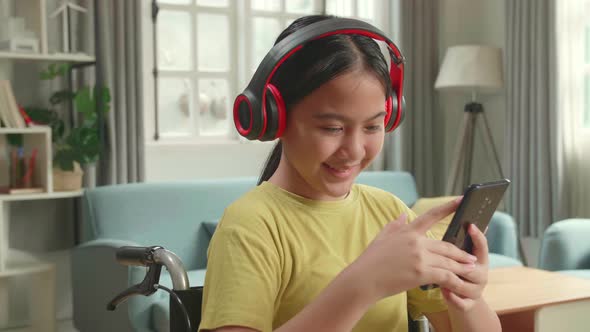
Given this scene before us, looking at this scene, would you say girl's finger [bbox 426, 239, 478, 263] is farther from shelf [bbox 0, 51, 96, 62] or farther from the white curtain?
the white curtain

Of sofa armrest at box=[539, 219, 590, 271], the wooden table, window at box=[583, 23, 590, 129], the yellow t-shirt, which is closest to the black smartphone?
the yellow t-shirt

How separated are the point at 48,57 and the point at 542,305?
2380mm

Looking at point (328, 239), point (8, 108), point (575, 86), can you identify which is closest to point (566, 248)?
point (575, 86)

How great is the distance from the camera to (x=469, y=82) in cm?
422

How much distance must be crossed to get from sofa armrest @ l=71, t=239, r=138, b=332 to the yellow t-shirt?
2.03m

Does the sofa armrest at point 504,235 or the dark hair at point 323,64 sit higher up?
the dark hair at point 323,64

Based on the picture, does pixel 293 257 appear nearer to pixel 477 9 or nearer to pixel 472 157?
pixel 472 157

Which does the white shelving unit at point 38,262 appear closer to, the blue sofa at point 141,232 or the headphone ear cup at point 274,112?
the blue sofa at point 141,232

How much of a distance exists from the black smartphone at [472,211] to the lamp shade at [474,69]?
3.36 m

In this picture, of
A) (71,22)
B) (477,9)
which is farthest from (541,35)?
(71,22)

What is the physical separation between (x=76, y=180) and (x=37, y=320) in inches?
26.3

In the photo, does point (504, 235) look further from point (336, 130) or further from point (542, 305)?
point (336, 130)

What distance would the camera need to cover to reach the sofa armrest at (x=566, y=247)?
3395 millimetres

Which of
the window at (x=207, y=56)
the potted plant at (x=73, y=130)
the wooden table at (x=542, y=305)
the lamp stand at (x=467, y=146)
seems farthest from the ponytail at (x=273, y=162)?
the lamp stand at (x=467, y=146)
